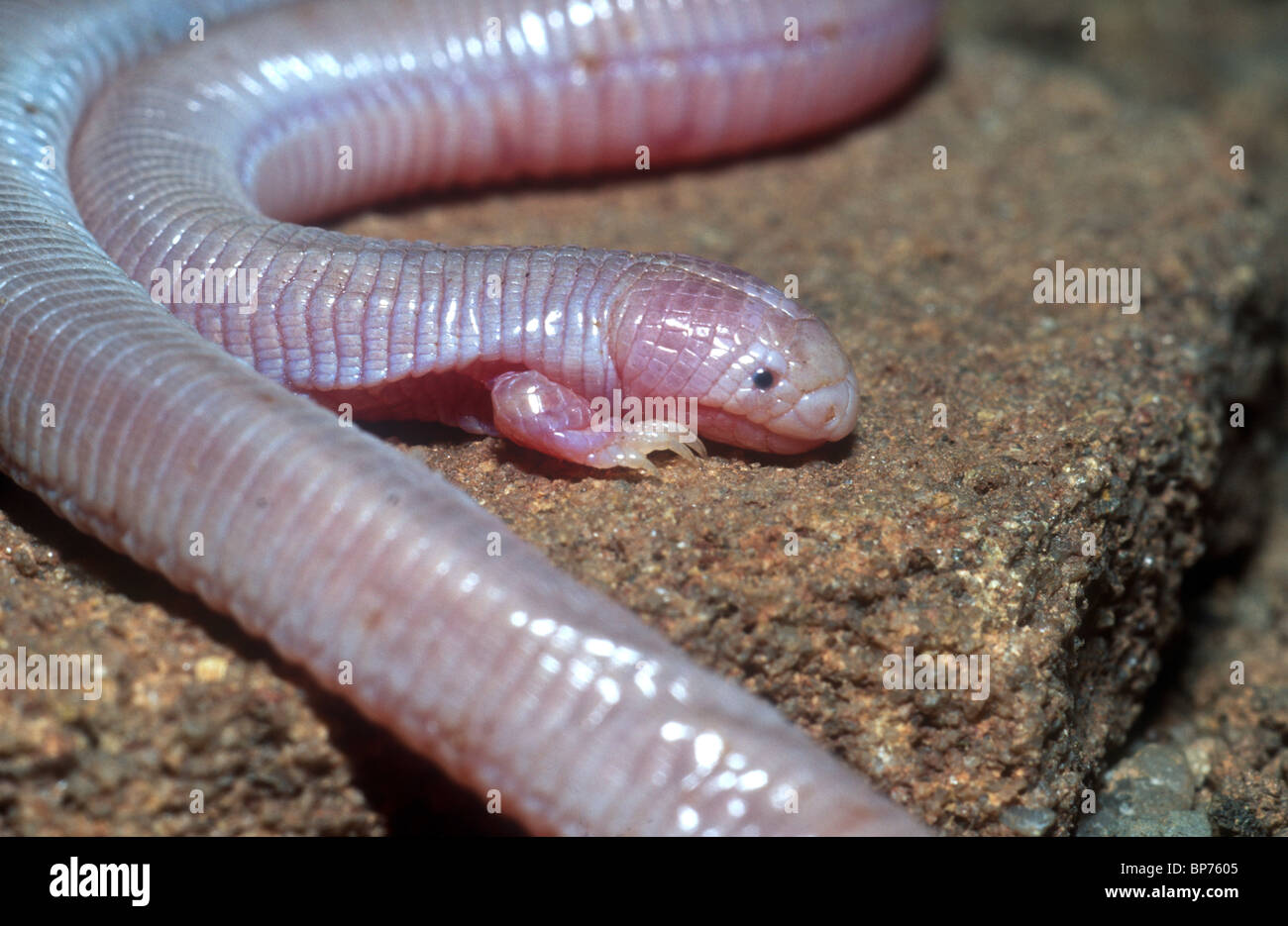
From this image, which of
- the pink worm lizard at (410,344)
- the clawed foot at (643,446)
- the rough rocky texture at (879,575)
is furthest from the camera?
the clawed foot at (643,446)

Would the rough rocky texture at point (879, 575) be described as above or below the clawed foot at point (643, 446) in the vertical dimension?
below

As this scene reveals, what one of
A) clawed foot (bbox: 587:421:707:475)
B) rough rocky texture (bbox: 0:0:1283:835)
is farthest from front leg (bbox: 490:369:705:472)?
rough rocky texture (bbox: 0:0:1283:835)

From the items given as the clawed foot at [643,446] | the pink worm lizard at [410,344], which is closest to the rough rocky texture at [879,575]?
the clawed foot at [643,446]

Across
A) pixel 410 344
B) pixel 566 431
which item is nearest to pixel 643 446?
pixel 566 431

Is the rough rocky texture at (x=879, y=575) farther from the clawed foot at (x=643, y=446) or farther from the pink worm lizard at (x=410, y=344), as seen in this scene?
the pink worm lizard at (x=410, y=344)

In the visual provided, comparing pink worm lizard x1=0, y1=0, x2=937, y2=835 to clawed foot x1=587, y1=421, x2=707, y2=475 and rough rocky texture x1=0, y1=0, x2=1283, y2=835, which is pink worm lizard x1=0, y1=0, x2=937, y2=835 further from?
rough rocky texture x1=0, y1=0, x2=1283, y2=835

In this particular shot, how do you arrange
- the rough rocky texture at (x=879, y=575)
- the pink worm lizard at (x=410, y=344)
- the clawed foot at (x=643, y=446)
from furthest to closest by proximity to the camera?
1. the clawed foot at (x=643, y=446)
2. the rough rocky texture at (x=879, y=575)
3. the pink worm lizard at (x=410, y=344)
